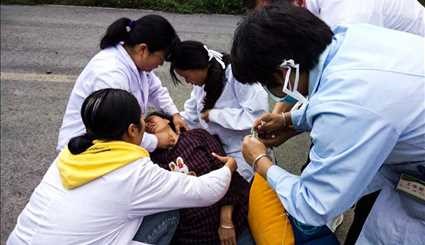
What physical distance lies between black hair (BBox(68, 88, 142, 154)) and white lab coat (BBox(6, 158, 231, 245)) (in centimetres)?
15

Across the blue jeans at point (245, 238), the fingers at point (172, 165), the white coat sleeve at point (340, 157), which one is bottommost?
the blue jeans at point (245, 238)

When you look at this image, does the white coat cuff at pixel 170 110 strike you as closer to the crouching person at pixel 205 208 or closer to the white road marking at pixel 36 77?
the crouching person at pixel 205 208

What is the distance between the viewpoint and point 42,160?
341cm

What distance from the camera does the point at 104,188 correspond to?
1.71 meters

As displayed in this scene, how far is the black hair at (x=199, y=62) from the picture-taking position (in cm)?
232

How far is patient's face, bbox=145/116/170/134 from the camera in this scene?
2439 millimetres

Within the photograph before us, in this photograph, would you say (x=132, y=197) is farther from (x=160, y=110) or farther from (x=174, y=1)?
(x=174, y=1)

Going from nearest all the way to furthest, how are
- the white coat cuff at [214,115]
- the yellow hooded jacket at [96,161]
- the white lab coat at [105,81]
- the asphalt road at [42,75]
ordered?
1. the yellow hooded jacket at [96,161]
2. the white lab coat at [105,81]
3. the white coat cuff at [214,115]
4. the asphalt road at [42,75]

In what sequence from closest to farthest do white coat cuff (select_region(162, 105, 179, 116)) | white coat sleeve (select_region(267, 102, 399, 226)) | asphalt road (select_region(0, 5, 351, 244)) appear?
white coat sleeve (select_region(267, 102, 399, 226)) → white coat cuff (select_region(162, 105, 179, 116)) → asphalt road (select_region(0, 5, 351, 244))

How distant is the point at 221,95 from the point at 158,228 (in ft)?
2.76

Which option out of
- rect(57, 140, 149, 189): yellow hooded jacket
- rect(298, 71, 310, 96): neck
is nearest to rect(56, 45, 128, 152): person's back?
rect(57, 140, 149, 189): yellow hooded jacket

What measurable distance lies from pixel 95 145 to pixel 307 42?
832 millimetres

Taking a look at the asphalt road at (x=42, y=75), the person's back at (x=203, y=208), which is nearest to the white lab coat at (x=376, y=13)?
the person's back at (x=203, y=208)

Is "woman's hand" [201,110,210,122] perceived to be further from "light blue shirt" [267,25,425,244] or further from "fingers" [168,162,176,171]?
"light blue shirt" [267,25,425,244]
